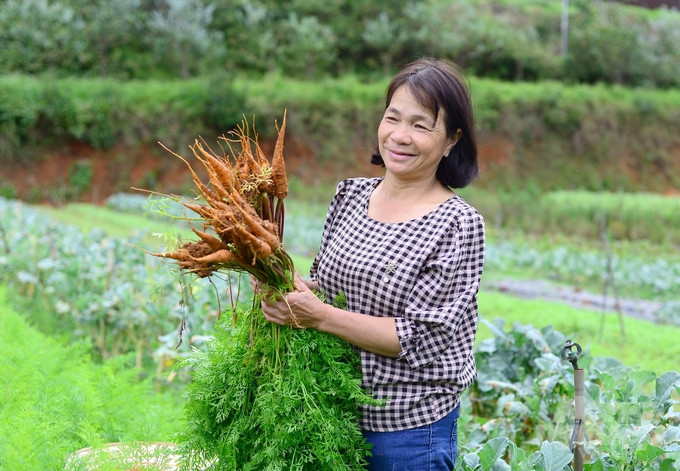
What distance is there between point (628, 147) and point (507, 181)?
630cm

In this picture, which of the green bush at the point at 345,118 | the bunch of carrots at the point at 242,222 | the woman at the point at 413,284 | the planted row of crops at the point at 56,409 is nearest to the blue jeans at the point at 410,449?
the woman at the point at 413,284

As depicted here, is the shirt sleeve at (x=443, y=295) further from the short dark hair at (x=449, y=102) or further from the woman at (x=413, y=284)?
the short dark hair at (x=449, y=102)

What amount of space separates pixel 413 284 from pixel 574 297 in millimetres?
8881

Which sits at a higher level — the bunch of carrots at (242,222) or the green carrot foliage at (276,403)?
the bunch of carrots at (242,222)

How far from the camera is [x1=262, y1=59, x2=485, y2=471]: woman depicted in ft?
7.06

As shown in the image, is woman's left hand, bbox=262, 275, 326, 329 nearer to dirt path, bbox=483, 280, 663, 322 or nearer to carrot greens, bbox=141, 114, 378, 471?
carrot greens, bbox=141, 114, 378, 471

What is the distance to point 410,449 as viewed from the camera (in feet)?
7.27

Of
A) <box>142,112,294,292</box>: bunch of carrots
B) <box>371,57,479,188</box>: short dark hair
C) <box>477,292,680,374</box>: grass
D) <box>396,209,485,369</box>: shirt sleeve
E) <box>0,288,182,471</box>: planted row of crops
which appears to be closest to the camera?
<box>142,112,294,292</box>: bunch of carrots

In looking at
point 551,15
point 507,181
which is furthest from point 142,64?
point 551,15

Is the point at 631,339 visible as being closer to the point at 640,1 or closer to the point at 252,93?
the point at 252,93

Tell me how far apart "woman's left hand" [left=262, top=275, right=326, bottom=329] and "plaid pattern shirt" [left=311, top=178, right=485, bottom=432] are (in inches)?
7.5

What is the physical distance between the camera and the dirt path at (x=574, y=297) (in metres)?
9.76

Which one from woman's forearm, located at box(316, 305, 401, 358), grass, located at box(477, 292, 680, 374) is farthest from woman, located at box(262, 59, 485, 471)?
grass, located at box(477, 292, 680, 374)

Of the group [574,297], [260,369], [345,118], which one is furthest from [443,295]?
[345,118]
